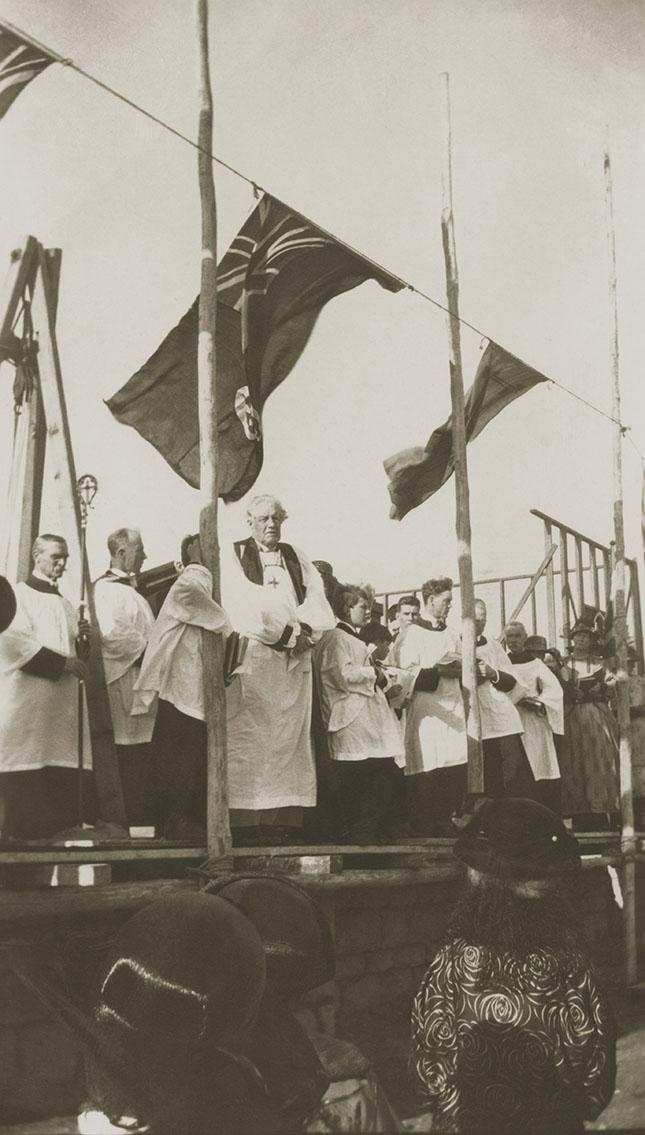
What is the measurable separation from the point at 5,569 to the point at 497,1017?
201cm

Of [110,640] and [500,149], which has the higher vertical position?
[500,149]

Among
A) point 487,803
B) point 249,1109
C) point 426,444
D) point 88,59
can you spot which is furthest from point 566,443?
point 249,1109

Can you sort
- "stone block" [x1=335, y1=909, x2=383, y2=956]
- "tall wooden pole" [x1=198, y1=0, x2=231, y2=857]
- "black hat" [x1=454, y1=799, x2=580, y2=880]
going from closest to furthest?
1. "black hat" [x1=454, y1=799, x2=580, y2=880]
2. "tall wooden pole" [x1=198, y1=0, x2=231, y2=857]
3. "stone block" [x1=335, y1=909, x2=383, y2=956]

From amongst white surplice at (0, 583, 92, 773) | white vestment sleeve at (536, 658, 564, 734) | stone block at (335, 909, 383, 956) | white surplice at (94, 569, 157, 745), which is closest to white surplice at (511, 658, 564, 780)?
white vestment sleeve at (536, 658, 564, 734)

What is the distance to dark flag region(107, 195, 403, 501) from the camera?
14.0ft

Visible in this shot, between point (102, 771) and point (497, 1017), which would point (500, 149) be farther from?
point (497, 1017)

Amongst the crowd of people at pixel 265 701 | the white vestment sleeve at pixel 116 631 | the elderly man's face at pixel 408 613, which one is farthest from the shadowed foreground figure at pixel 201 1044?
the elderly man's face at pixel 408 613

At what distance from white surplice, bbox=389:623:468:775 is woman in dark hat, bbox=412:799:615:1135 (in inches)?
113

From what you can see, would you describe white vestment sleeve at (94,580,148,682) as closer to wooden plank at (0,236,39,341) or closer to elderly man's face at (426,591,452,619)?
wooden plank at (0,236,39,341)

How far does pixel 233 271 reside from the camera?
14.8ft

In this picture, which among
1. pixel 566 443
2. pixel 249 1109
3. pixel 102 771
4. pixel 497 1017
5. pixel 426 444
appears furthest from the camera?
pixel 566 443

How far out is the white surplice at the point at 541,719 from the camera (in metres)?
6.16

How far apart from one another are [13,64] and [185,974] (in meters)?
2.51

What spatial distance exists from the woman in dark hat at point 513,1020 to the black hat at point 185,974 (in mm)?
473
